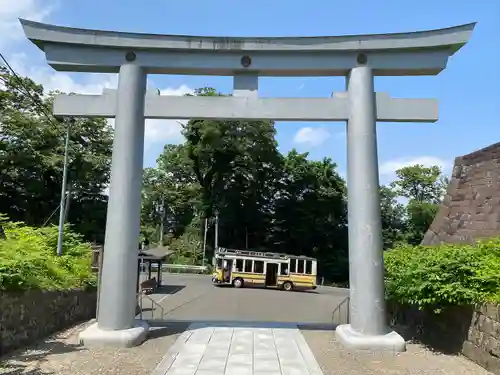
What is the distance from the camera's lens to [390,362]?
6836 millimetres

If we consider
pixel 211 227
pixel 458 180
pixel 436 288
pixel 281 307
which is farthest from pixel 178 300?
pixel 211 227

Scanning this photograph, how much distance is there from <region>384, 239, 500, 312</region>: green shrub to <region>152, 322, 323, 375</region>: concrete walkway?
80.6 inches

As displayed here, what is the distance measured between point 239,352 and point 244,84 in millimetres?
4780

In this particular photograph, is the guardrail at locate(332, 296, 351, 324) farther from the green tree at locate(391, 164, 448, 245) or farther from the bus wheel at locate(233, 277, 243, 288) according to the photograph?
the green tree at locate(391, 164, 448, 245)

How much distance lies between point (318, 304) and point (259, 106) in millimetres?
14792

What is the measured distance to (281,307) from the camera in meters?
19.3

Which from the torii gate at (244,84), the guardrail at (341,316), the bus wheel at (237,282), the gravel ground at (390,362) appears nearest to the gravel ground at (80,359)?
the torii gate at (244,84)

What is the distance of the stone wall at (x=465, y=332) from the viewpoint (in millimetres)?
6062

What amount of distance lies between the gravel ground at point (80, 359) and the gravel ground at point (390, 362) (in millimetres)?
2563

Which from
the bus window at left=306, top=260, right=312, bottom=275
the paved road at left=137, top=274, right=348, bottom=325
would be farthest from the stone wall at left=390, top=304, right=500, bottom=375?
the bus window at left=306, top=260, right=312, bottom=275

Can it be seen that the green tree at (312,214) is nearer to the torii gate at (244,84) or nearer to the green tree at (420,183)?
the green tree at (420,183)

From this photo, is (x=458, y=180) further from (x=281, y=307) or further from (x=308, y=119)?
(x=281, y=307)

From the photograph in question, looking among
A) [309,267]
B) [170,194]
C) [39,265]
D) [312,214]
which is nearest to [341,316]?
[39,265]

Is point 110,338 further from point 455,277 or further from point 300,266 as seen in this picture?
point 300,266
